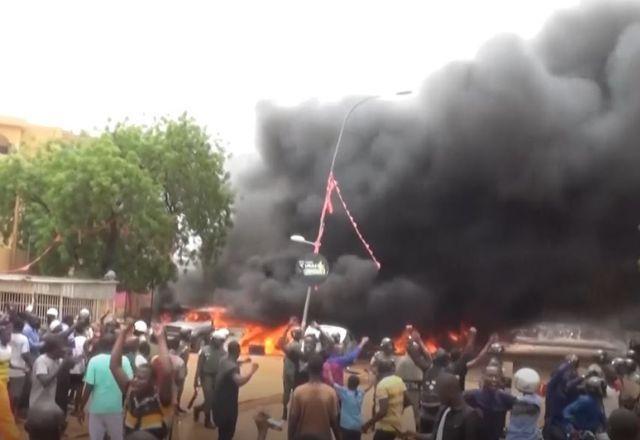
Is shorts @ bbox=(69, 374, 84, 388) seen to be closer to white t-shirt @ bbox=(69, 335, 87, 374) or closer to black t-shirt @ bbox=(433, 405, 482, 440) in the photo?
white t-shirt @ bbox=(69, 335, 87, 374)

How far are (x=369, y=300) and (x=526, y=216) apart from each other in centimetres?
634

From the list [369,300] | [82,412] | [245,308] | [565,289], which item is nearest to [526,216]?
[565,289]

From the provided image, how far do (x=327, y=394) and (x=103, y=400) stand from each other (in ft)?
6.68

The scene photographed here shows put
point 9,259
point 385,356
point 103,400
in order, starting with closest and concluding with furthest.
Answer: point 103,400 < point 385,356 < point 9,259

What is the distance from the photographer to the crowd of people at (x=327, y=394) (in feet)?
20.1

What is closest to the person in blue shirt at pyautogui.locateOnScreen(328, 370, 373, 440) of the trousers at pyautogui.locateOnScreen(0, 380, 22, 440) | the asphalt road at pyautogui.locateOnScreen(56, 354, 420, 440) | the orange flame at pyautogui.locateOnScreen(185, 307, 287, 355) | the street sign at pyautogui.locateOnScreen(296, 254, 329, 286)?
the asphalt road at pyautogui.locateOnScreen(56, 354, 420, 440)

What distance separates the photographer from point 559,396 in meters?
8.31

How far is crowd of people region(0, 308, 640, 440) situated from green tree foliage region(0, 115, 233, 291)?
634 inches

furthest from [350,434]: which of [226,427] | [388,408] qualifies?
[226,427]

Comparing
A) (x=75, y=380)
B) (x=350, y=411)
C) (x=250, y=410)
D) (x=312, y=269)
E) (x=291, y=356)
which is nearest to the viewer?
(x=350, y=411)

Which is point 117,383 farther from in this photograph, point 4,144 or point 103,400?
point 4,144

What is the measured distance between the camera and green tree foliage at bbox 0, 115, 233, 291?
26.7 m

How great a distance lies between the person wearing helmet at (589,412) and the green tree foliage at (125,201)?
20218 mm

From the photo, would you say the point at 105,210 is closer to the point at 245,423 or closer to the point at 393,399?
the point at 245,423
